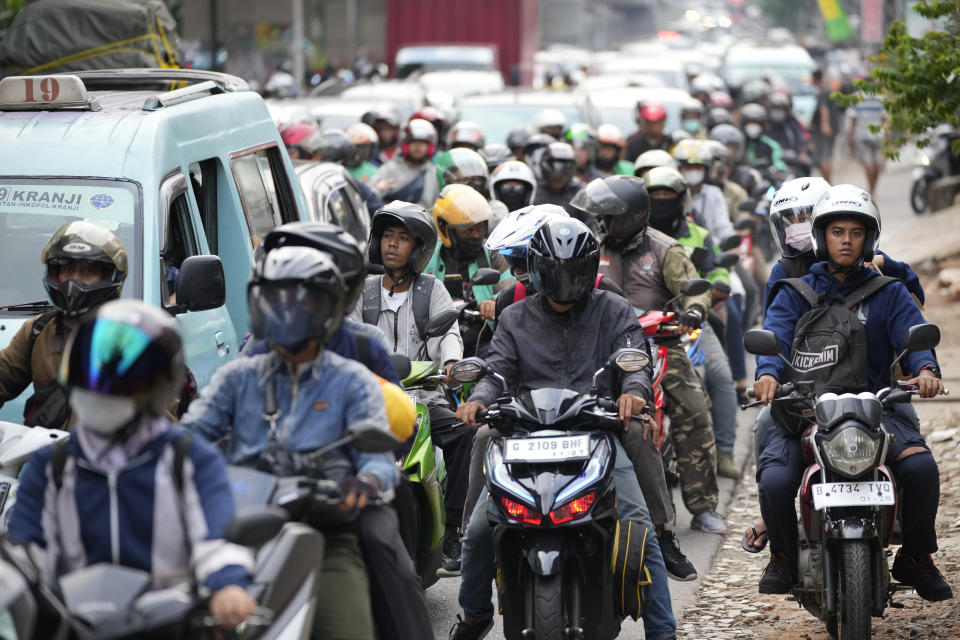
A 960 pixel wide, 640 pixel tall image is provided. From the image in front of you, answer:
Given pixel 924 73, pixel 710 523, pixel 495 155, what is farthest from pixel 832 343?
pixel 495 155

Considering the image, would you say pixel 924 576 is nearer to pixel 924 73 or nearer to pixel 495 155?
pixel 924 73

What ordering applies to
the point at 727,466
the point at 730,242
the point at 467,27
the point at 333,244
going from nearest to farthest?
the point at 333,244
the point at 730,242
the point at 727,466
the point at 467,27

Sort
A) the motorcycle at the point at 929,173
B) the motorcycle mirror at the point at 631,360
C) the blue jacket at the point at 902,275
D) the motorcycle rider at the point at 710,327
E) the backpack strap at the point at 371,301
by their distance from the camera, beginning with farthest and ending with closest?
the motorcycle at the point at 929,173 → the motorcycle rider at the point at 710,327 → the backpack strap at the point at 371,301 → the blue jacket at the point at 902,275 → the motorcycle mirror at the point at 631,360

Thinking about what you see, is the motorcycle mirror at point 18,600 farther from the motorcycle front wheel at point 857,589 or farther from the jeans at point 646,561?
the motorcycle front wheel at point 857,589

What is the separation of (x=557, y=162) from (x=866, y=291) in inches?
216

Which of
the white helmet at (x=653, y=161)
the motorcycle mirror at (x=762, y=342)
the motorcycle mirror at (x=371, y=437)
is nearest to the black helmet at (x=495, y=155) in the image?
the white helmet at (x=653, y=161)

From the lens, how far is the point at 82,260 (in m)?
5.54

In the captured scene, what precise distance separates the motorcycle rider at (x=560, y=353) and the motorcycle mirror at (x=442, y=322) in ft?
1.91

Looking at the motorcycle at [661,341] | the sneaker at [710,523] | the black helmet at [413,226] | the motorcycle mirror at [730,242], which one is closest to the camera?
the black helmet at [413,226]

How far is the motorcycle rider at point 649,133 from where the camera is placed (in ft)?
51.8

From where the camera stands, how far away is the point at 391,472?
4406 mm

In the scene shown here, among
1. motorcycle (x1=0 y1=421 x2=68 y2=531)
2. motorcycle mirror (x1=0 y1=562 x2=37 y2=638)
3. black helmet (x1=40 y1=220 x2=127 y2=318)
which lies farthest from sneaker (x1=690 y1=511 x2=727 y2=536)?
motorcycle mirror (x1=0 y1=562 x2=37 y2=638)

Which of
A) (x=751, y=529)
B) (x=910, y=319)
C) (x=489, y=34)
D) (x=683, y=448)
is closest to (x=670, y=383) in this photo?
(x=683, y=448)

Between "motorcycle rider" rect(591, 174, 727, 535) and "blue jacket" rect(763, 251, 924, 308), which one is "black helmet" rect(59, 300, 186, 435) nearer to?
"blue jacket" rect(763, 251, 924, 308)
